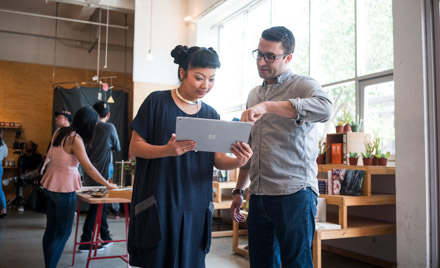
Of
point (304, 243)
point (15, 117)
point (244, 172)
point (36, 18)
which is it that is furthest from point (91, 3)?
point (304, 243)

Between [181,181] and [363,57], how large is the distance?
149 inches

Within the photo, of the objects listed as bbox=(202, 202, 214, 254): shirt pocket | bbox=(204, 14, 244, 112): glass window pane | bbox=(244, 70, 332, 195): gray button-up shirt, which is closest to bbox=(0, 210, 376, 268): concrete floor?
bbox=(244, 70, 332, 195): gray button-up shirt

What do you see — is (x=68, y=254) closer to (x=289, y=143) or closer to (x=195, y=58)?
(x=289, y=143)

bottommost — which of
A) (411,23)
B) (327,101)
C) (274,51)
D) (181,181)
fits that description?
(181,181)

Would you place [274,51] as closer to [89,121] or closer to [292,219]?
[292,219]

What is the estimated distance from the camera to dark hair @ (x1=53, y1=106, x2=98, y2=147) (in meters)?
3.11

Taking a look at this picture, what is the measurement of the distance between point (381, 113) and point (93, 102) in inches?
235


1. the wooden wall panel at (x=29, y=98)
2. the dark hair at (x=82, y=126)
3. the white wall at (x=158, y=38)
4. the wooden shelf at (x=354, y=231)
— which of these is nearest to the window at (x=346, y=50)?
the wooden shelf at (x=354, y=231)

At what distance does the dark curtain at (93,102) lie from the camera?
8023 mm

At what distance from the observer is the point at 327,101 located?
1763 millimetres

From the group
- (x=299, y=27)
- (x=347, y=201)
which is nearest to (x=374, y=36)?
(x=299, y=27)

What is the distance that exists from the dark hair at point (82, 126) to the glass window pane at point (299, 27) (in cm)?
343

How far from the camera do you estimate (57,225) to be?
302 centimetres

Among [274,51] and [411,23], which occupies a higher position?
[411,23]
